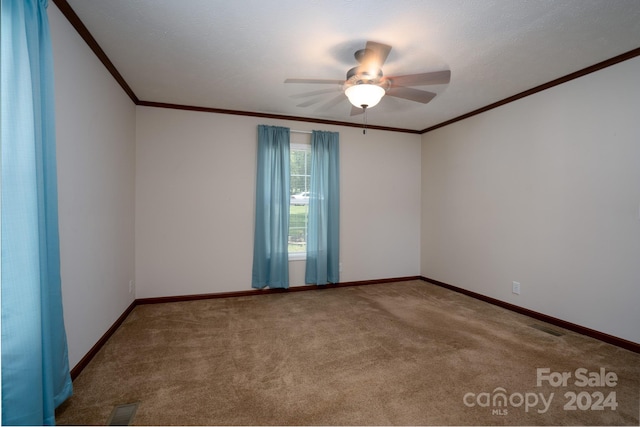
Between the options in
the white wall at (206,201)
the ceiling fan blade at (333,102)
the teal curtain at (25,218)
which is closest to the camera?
the teal curtain at (25,218)

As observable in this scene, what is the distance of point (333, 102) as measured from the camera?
141 inches

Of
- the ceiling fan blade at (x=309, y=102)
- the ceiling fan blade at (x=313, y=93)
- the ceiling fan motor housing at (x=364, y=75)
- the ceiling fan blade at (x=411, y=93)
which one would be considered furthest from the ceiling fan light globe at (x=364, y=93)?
the ceiling fan blade at (x=309, y=102)

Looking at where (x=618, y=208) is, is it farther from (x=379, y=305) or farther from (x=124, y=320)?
(x=124, y=320)

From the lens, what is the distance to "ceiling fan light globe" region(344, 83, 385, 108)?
2352mm

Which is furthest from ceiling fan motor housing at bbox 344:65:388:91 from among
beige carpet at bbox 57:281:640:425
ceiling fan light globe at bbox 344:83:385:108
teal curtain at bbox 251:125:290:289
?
beige carpet at bbox 57:281:640:425

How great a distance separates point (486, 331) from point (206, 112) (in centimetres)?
407

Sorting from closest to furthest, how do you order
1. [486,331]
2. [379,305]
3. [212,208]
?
[486,331] → [379,305] → [212,208]

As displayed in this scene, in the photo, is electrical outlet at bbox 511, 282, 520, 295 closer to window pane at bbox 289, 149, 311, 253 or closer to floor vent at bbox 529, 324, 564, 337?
floor vent at bbox 529, 324, 564, 337

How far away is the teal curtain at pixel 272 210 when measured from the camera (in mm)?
4016

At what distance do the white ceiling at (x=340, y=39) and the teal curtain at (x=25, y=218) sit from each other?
81 cm

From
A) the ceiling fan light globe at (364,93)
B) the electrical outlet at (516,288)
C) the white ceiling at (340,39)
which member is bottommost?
the electrical outlet at (516,288)

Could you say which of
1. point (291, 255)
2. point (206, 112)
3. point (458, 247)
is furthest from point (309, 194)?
point (458, 247)

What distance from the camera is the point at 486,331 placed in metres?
2.88

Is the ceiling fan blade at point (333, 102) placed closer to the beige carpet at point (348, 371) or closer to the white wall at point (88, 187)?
the white wall at point (88, 187)
